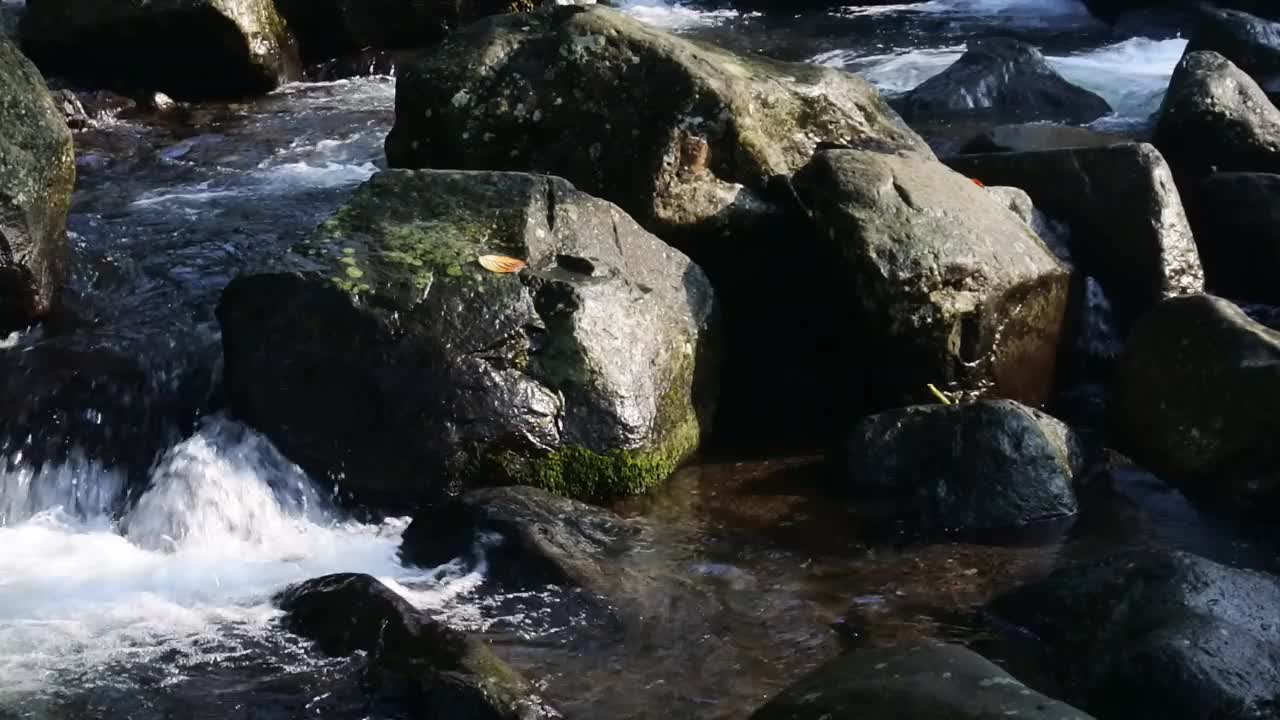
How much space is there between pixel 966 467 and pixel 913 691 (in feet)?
7.47

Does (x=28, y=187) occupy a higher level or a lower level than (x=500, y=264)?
higher

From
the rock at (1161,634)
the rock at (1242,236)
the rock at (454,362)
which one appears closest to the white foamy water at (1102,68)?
the rock at (1242,236)

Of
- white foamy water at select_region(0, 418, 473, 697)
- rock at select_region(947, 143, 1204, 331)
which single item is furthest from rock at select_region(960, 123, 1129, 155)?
white foamy water at select_region(0, 418, 473, 697)

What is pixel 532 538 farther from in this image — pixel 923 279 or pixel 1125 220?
pixel 1125 220

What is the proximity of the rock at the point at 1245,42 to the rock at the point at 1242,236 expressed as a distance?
4262mm

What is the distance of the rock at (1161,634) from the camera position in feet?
13.7

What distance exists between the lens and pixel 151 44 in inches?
467

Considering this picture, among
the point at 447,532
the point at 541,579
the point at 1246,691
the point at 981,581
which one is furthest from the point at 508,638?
the point at 1246,691

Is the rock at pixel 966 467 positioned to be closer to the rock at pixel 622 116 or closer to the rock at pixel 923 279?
the rock at pixel 923 279

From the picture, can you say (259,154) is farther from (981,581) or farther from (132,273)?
(981,581)

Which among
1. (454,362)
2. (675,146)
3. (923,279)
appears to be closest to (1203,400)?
(923,279)

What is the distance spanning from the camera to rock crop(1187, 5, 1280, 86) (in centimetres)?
1224

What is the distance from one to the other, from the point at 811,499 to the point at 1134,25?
1349 cm

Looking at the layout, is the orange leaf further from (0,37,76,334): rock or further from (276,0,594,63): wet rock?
(276,0,594,63): wet rock
